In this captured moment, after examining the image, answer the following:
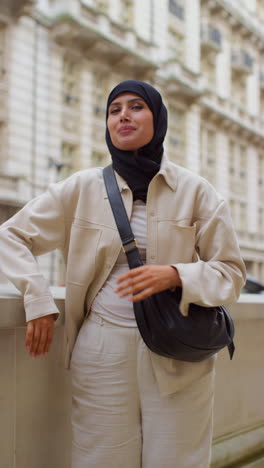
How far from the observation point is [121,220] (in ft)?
5.55

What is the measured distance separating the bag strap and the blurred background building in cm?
Answer: 1184

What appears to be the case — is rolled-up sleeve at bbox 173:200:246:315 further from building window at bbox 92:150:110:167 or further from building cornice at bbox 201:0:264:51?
building cornice at bbox 201:0:264:51

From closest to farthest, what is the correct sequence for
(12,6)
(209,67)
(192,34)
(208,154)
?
(12,6)
(192,34)
(208,154)
(209,67)

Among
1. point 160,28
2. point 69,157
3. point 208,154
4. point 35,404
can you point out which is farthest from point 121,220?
point 208,154

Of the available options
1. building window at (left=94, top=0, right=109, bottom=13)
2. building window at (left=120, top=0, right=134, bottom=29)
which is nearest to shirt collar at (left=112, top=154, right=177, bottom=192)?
building window at (left=94, top=0, right=109, bottom=13)

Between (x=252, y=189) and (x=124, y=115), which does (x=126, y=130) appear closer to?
(x=124, y=115)

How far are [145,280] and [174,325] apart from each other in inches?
7.0

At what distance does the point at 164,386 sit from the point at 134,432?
167 mm

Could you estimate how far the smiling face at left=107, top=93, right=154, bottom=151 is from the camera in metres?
1.75

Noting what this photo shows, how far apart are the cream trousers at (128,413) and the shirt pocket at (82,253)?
0.16 metres

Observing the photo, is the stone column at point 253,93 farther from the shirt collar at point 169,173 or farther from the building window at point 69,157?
the shirt collar at point 169,173

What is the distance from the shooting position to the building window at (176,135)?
73.4 feet

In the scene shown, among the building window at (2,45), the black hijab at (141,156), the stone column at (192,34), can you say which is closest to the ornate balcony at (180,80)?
the stone column at (192,34)

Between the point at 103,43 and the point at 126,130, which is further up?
the point at 103,43
